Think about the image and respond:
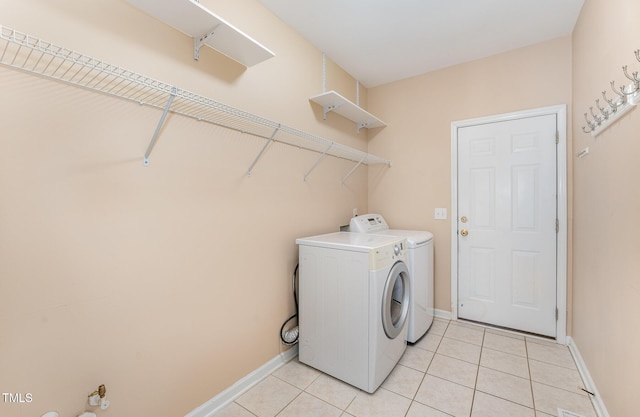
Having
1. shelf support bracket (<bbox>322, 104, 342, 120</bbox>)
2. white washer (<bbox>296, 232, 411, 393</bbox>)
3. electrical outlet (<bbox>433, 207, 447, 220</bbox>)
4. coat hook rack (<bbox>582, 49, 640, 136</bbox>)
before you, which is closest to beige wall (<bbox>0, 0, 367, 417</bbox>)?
white washer (<bbox>296, 232, 411, 393</bbox>)

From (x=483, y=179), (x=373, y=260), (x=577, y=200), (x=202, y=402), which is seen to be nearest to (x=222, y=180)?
(x=373, y=260)

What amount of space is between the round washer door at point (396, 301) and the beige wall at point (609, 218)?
3.57 ft

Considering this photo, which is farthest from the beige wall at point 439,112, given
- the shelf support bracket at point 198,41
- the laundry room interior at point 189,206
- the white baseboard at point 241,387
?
the shelf support bracket at point 198,41

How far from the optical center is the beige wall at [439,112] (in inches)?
93.8

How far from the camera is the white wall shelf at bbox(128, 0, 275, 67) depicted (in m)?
1.25

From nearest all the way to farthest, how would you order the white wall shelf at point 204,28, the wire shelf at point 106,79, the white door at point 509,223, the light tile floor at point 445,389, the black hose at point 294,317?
the wire shelf at point 106,79 < the white wall shelf at point 204,28 < the light tile floor at point 445,389 < the black hose at point 294,317 < the white door at point 509,223

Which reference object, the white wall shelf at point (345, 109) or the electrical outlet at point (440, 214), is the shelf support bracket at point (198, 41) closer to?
the white wall shelf at point (345, 109)

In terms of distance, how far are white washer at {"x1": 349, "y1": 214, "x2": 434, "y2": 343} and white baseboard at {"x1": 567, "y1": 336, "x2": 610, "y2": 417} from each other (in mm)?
1040

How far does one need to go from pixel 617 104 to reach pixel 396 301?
5.63 ft

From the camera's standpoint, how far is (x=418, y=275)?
2328 millimetres

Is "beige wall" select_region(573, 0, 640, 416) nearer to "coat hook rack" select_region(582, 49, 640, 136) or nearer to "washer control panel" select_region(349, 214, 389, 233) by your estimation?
"coat hook rack" select_region(582, 49, 640, 136)

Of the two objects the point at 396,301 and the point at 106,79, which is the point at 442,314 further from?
the point at 106,79

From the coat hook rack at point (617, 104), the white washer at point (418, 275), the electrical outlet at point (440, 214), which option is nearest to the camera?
the coat hook rack at point (617, 104)

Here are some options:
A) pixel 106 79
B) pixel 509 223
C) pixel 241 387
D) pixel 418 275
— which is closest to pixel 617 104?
pixel 509 223
